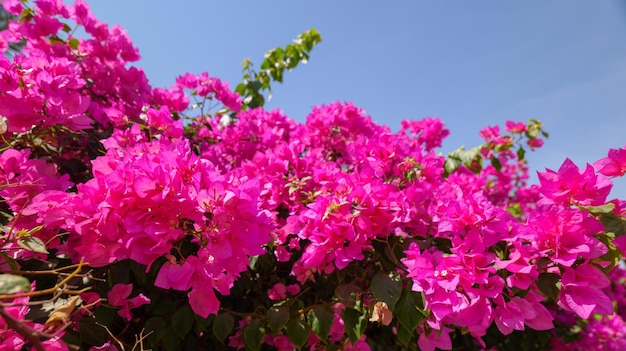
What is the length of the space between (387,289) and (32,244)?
732 mm

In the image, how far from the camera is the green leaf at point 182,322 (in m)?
1.08

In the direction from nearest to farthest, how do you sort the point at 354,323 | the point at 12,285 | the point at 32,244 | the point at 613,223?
the point at 12,285 → the point at 32,244 → the point at 613,223 → the point at 354,323

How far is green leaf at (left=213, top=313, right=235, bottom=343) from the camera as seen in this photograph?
1.07 metres

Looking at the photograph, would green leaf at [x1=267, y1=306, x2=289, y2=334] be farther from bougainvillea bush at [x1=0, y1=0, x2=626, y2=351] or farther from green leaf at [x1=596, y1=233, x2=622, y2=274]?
green leaf at [x1=596, y1=233, x2=622, y2=274]

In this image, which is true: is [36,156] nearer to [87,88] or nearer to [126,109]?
[126,109]

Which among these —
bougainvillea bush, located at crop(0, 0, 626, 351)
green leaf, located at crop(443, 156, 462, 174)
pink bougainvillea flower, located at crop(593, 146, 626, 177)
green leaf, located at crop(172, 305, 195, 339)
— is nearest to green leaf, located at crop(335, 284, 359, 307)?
bougainvillea bush, located at crop(0, 0, 626, 351)

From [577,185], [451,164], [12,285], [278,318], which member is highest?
[451,164]

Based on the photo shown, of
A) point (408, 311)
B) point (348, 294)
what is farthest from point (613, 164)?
point (348, 294)

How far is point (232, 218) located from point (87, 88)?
127cm

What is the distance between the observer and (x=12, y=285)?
0.48 metres

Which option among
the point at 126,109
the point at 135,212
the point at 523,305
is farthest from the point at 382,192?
the point at 126,109

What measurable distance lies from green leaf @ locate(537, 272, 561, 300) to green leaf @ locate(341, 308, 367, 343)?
414 millimetres

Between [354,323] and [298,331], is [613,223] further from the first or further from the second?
[298,331]

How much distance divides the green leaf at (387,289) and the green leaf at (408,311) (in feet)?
0.07
